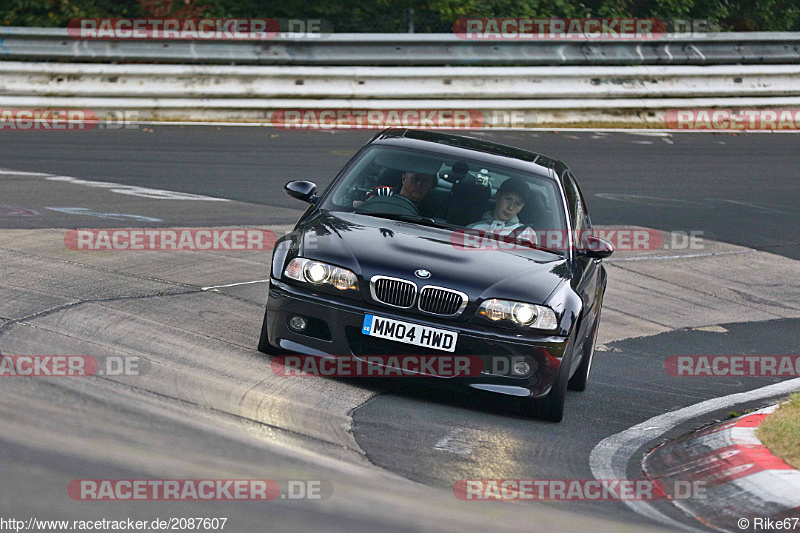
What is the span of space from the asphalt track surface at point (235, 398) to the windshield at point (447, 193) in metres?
1.13

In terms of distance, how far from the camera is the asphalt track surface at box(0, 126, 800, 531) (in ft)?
15.3

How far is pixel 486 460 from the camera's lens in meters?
6.02

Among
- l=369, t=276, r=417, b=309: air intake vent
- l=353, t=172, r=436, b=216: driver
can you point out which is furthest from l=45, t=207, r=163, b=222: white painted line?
l=369, t=276, r=417, b=309: air intake vent

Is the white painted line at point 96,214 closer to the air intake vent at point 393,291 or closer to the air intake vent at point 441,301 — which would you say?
the air intake vent at point 393,291

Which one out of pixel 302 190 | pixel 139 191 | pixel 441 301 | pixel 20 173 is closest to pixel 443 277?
pixel 441 301

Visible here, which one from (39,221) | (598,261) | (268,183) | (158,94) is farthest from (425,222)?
(158,94)

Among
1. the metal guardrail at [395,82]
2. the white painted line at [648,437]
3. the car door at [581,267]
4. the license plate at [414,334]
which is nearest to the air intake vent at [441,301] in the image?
the license plate at [414,334]

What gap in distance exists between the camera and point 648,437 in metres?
7.03

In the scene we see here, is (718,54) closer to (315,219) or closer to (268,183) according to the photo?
(268,183)

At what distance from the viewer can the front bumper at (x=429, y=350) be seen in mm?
6754

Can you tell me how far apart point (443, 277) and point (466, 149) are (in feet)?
5.65

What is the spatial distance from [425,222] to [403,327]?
114 cm

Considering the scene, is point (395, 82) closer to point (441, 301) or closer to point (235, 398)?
point (441, 301)

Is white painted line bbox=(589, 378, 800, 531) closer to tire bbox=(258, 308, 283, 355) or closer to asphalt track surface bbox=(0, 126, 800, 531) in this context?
asphalt track surface bbox=(0, 126, 800, 531)
